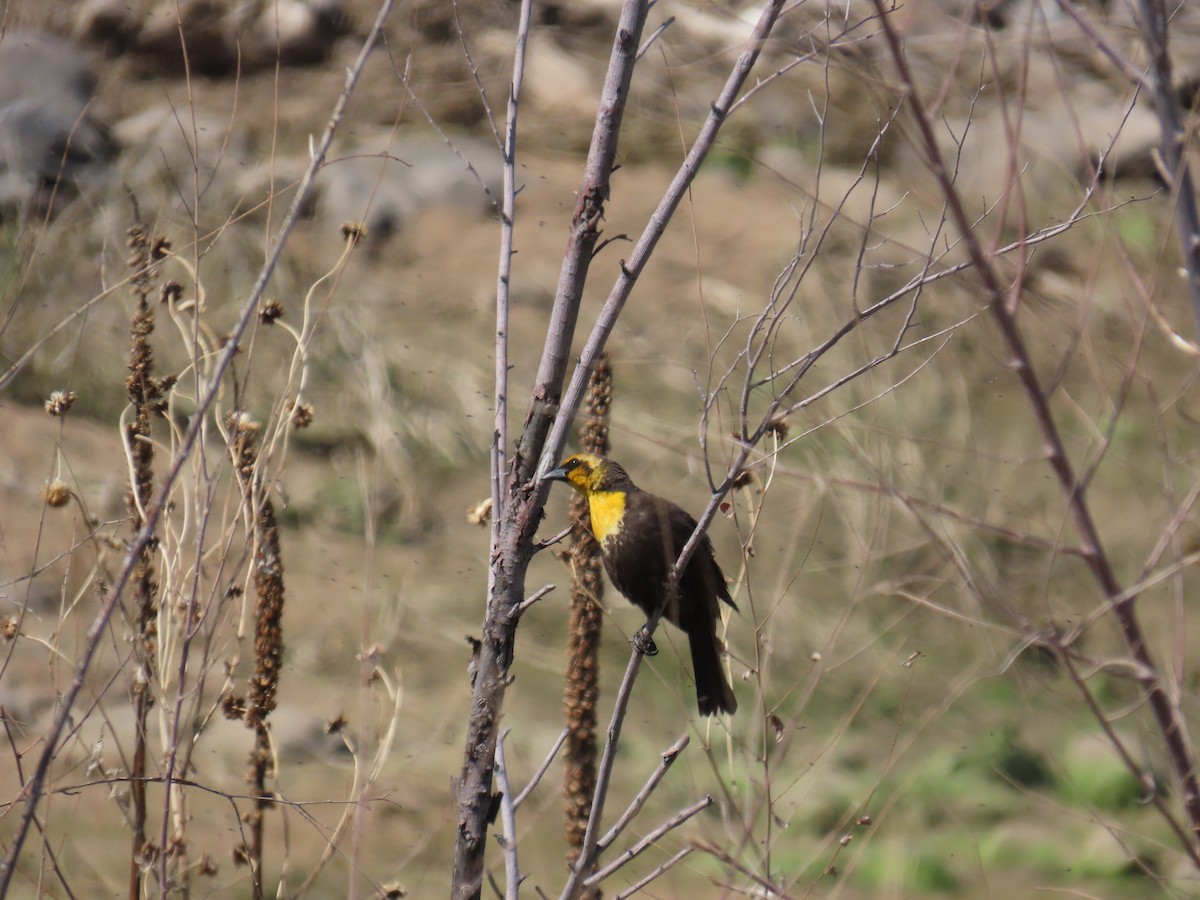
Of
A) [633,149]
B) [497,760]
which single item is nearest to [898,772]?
[497,760]

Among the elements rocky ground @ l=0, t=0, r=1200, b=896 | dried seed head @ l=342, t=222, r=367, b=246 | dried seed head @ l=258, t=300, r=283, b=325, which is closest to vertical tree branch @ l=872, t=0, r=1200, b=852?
dried seed head @ l=342, t=222, r=367, b=246

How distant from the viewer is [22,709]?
6316 millimetres

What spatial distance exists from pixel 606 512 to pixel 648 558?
0.25m

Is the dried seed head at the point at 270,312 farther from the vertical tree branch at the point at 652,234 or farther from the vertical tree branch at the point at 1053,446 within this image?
the vertical tree branch at the point at 1053,446

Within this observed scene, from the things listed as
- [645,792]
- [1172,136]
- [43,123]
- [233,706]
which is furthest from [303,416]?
[43,123]

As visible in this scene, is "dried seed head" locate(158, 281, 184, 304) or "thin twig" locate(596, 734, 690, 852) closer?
"thin twig" locate(596, 734, 690, 852)

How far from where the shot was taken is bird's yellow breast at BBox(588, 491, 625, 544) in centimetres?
384

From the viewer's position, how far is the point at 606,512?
390 cm

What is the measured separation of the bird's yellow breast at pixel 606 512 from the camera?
384 cm

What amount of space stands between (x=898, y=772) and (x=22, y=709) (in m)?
4.53

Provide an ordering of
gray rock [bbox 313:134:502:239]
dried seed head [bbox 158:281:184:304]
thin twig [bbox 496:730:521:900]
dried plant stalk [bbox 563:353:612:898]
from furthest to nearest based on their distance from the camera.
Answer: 1. gray rock [bbox 313:134:502:239]
2. dried plant stalk [bbox 563:353:612:898]
3. dried seed head [bbox 158:281:184:304]
4. thin twig [bbox 496:730:521:900]

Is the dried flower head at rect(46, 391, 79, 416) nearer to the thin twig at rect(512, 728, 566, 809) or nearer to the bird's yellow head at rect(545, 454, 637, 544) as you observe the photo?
the thin twig at rect(512, 728, 566, 809)

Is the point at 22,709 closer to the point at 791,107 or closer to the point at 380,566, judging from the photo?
the point at 380,566

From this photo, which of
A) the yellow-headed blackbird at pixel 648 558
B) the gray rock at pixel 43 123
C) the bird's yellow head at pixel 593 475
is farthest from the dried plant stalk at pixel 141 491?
the gray rock at pixel 43 123
